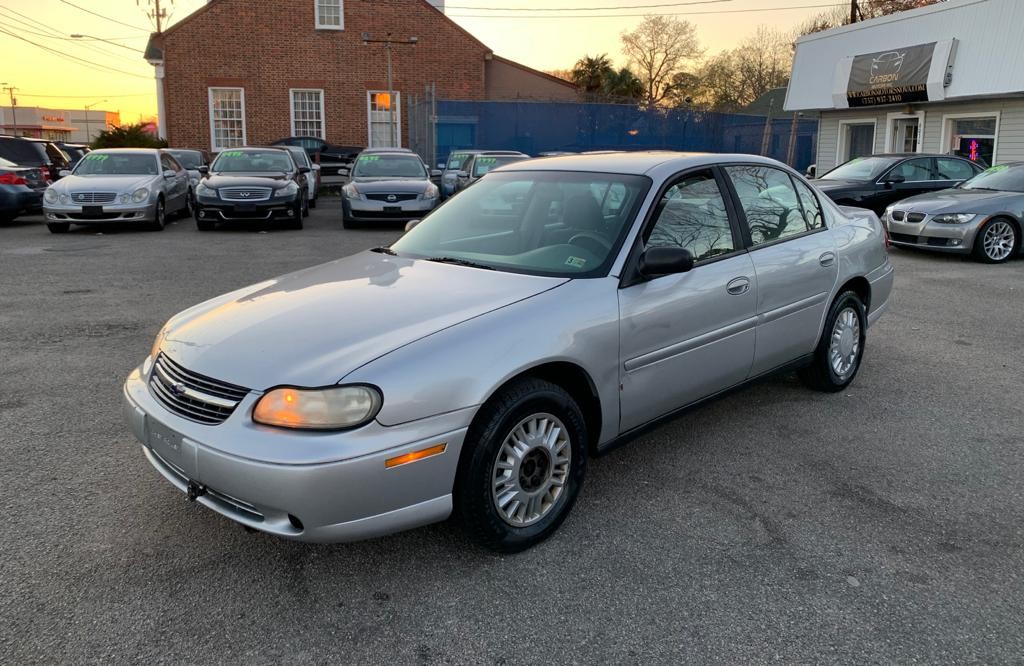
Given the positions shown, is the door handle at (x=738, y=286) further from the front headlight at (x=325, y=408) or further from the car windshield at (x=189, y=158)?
the car windshield at (x=189, y=158)

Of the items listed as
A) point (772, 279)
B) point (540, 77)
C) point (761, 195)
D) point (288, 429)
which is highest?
point (540, 77)

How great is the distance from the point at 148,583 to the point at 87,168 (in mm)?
13703

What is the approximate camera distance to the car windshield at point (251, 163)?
1537 centimetres

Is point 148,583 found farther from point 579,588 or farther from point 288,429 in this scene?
point 579,588

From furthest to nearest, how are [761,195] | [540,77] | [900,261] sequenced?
[540,77]
[900,261]
[761,195]

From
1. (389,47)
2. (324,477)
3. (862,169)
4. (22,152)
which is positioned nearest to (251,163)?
(22,152)

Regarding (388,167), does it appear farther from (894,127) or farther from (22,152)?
(894,127)

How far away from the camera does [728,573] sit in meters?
3.07

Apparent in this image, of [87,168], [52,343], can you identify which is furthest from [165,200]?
[52,343]

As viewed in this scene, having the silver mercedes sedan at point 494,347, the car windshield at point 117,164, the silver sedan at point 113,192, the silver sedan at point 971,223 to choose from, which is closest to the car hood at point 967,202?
the silver sedan at point 971,223

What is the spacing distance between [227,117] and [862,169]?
24593 mm

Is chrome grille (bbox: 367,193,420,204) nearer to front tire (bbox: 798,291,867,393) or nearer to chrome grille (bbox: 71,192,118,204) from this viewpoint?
chrome grille (bbox: 71,192,118,204)

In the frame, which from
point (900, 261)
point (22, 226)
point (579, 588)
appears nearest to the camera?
point (579, 588)

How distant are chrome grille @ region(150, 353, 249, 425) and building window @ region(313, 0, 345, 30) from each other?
30464 mm
